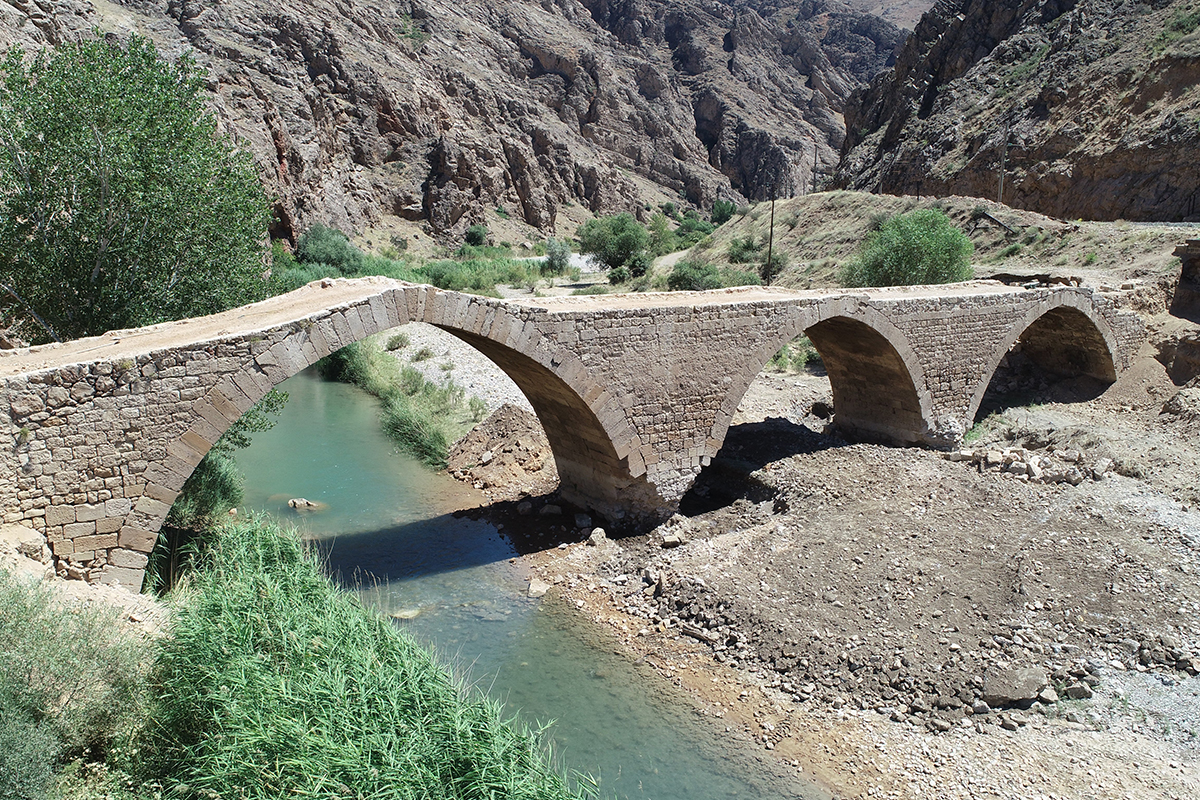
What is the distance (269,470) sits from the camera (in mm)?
15273

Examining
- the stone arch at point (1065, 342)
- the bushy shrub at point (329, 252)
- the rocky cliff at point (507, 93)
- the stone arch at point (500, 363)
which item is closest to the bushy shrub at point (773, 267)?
the stone arch at point (1065, 342)

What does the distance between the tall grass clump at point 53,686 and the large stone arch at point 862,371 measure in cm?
839

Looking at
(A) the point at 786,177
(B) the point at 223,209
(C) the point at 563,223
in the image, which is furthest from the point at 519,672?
(A) the point at 786,177

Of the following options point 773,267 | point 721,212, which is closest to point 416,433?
point 773,267

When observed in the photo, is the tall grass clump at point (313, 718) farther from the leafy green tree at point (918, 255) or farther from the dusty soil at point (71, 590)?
the leafy green tree at point (918, 255)

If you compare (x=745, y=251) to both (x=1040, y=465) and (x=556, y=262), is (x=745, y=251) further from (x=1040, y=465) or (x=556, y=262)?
(x=1040, y=465)

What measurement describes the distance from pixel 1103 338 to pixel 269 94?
113ft

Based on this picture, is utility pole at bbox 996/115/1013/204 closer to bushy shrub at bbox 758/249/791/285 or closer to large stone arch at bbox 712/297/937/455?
bushy shrub at bbox 758/249/791/285

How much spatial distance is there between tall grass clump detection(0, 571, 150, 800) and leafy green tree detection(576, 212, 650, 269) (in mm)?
36977

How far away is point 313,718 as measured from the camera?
17.7 feet

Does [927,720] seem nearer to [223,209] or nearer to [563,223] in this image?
[223,209]

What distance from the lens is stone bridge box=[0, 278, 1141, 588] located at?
7508mm

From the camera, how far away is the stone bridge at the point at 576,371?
7.51 metres

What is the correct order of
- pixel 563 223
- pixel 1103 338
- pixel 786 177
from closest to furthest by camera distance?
pixel 1103 338, pixel 563 223, pixel 786 177
